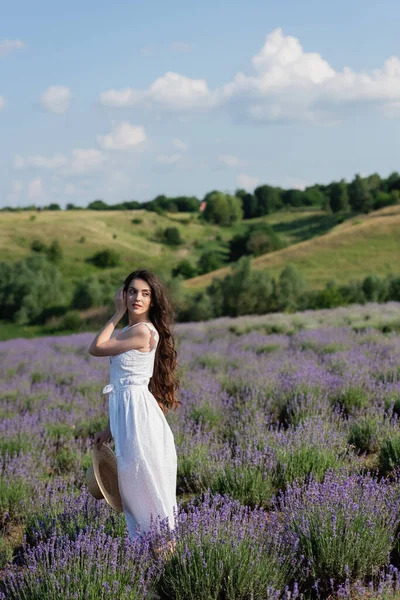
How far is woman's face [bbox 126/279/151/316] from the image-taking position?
3816mm

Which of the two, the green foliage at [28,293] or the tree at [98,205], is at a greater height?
the tree at [98,205]

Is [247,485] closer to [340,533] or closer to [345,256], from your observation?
[340,533]

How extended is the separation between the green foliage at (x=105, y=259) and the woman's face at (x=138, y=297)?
69517 millimetres

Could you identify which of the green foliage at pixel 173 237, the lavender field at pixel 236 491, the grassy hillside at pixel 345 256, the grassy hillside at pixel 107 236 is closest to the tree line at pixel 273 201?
the grassy hillside at pixel 107 236

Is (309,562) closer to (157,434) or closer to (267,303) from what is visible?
(157,434)

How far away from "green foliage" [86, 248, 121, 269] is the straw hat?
69.7 m

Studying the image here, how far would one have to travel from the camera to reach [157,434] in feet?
11.9

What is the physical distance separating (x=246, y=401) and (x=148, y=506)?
3.30 metres

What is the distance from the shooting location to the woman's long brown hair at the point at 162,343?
3.89m

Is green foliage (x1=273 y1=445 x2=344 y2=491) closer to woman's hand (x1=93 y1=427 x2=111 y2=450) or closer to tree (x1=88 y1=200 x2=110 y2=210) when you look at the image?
woman's hand (x1=93 y1=427 x2=111 y2=450)

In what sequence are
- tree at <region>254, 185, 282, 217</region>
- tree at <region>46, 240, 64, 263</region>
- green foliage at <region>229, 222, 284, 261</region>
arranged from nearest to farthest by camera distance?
tree at <region>46, 240, 64, 263</region> → green foliage at <region>229, 222, 284, 261</region> → tree at <region>254, 185, 282, 217</region>

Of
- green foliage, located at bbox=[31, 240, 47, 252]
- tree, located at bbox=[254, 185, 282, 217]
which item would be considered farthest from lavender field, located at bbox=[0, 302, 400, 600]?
tree, located at bbox=[254, 185, 282, 217]

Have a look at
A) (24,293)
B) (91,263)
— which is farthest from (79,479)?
(91,263)

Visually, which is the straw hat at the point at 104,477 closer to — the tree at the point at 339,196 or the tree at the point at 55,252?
the tree at the point at 55,252
